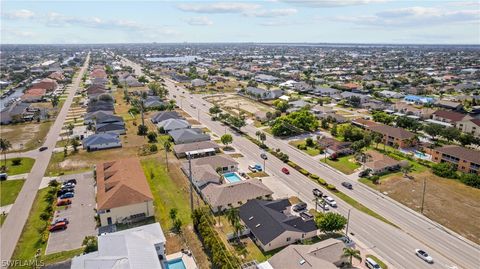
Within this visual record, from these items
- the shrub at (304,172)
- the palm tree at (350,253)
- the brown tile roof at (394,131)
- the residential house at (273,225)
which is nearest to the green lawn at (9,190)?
the residential house at (273,225)

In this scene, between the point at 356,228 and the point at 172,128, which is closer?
the point at 356,228

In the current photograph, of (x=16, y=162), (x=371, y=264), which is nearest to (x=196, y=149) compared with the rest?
(x=16, y=162)

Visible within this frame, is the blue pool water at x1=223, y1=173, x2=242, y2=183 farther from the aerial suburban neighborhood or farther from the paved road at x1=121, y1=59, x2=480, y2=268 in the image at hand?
the paved road at x1=121, y1=59, x2=480, y2=268

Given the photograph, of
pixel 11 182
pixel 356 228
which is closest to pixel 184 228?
pixel 356 228

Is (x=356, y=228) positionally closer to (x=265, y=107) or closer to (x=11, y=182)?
(x=11, y=182)

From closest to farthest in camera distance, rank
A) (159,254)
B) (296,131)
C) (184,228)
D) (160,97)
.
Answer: (159,254) → (184,228) → (296,131) → (160,97)

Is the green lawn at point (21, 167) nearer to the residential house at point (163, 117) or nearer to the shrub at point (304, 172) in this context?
the residential house at point (163, 117)

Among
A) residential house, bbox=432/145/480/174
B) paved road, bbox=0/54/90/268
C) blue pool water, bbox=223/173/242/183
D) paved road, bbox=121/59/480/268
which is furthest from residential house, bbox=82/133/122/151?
residential house, bbox=432/145/480/174
